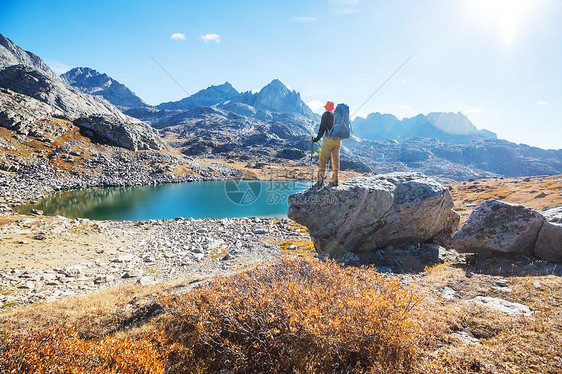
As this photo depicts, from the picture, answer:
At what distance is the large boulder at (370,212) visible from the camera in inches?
544

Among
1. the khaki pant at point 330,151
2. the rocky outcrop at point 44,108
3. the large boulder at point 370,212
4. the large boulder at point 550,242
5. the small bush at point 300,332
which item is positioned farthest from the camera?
the rocky outcrop at point 44,108

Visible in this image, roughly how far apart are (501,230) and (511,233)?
1.35ft

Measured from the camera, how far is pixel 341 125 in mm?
11953

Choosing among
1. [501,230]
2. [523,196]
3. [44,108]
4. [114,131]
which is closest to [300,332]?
[501,230]

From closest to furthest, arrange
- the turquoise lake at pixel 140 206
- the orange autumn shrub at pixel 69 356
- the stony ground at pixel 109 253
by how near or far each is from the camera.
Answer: the orange autumn shrub at pixel 69 356
the stony ground at pixel 109 253
the turquoise lake at pixel 140 206

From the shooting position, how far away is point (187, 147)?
19250 cm

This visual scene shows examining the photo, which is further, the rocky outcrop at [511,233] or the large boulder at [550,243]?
the rocky outcrop at [511,233]

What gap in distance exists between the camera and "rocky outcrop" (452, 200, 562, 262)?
38.2 feet

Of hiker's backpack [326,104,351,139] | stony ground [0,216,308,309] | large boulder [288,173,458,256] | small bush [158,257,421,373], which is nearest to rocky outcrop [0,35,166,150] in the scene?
stony ground [0,216,308,309]

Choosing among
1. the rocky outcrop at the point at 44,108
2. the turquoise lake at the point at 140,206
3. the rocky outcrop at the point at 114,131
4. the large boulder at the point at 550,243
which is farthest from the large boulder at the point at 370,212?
the rocky outcrop at the point at 114,131

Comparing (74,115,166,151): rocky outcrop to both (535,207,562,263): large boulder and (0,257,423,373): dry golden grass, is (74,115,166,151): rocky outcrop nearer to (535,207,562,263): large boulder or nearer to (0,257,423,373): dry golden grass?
(0,257,423,373): dry golden grass

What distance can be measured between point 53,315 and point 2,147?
97003mm

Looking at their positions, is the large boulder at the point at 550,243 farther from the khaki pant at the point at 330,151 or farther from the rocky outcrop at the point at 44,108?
the rocky outcrop at the point at 44,108

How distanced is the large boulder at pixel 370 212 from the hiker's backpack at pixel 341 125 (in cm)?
345
